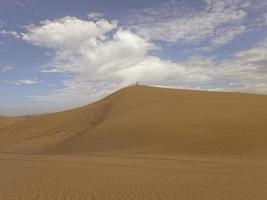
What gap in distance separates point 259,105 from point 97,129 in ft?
45.9

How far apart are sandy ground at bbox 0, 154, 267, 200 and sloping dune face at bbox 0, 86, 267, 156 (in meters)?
5.89

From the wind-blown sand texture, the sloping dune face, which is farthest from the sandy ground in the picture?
the sloping dune face

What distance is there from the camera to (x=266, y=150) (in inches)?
944

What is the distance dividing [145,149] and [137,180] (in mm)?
11933

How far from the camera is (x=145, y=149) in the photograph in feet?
88.5

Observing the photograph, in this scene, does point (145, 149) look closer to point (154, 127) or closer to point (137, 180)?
point (154, 127)

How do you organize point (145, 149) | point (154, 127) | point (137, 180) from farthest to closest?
point (154, 127) < point (145, 149) < point (137, 180)

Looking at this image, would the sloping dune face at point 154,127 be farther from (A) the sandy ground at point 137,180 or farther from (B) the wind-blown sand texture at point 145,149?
(A) the sandy ground at point 137,180

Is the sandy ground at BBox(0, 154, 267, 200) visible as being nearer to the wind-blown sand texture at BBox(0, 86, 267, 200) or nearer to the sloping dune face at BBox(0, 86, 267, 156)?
the wind-blown sand texture at BBox(0, 86, 267, 200)

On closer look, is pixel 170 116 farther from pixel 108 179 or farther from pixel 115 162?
pixel 108 179

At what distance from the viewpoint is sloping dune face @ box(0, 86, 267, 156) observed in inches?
1070

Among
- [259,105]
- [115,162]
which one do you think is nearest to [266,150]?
[115,162]

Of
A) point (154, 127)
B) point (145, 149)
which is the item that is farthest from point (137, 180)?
point (154, 127)

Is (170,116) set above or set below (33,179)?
above
